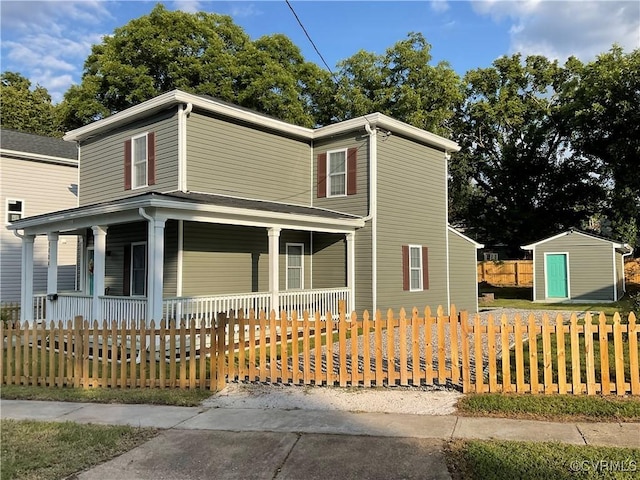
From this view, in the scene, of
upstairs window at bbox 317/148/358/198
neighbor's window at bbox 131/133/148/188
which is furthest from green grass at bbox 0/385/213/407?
upstairs window at bbox 317/148/358/198

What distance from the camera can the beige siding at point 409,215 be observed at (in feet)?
51.1

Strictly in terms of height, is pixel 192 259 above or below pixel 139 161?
below

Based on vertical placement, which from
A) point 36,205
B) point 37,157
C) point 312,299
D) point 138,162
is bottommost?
point 312,299

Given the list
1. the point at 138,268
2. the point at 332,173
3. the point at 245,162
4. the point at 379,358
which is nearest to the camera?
the point at 379,358

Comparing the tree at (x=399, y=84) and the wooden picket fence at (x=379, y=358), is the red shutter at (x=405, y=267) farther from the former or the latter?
the tree at (x=399, y=84)

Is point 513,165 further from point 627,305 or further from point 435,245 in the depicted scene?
point 627,305

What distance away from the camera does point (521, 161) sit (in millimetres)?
34500

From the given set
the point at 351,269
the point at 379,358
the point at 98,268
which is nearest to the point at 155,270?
the point at 98,268

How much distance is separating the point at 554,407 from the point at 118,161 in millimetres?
13591

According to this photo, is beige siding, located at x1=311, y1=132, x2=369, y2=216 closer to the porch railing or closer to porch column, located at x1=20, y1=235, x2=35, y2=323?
the porch railing

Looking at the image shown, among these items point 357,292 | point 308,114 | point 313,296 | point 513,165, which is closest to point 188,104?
point 313,296

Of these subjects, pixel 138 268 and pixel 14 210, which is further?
pixel 14 210

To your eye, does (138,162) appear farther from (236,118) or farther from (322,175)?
(322,175)

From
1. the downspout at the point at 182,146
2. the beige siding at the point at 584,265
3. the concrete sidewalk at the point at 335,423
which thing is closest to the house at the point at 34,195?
the downspout at the point at 182,146
